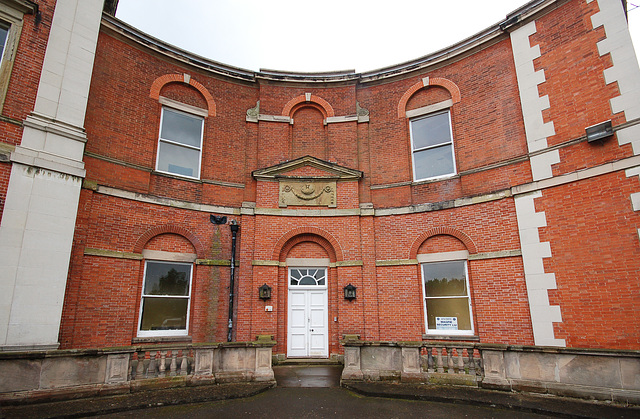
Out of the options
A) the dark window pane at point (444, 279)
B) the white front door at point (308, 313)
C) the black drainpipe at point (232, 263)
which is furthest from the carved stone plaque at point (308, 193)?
the dark window pane at point (444, 279)

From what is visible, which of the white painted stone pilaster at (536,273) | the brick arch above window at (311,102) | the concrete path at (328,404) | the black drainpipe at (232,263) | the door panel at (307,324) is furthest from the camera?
the brick arch above window at (311,102)

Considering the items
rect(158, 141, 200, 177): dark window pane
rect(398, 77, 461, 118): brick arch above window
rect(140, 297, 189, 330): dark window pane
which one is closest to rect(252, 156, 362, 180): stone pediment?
rect(158, 141, 200, 177): dark window pane

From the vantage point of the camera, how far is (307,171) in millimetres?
11828

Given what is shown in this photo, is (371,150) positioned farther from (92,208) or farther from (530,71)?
(92,208)

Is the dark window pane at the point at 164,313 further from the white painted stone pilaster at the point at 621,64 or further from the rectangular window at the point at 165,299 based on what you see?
the white painted stone pilaster at the point at 621,64

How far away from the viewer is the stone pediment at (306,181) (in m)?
11.5

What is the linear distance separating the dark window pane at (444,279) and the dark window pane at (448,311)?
0.18m

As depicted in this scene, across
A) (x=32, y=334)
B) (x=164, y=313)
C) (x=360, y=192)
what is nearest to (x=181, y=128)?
(x=164, y=313)

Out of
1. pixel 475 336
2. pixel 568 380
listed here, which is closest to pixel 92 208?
pixel 475 336

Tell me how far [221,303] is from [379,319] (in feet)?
14.7

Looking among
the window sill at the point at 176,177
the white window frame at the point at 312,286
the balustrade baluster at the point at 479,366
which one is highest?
the window sill at the point at 176,177

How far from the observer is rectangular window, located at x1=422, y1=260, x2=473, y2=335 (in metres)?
9.84

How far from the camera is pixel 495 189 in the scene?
9.81 meters

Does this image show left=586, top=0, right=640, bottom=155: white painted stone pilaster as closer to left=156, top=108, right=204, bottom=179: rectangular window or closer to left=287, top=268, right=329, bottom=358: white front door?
left=287, top=268, right=329, bottom=358: white front door
